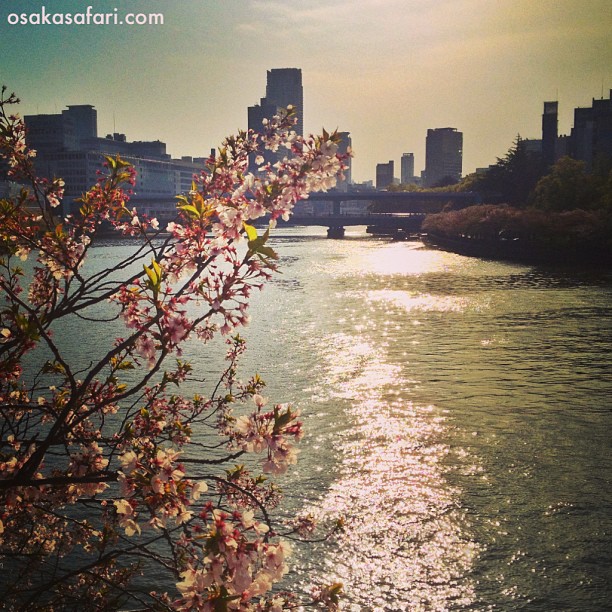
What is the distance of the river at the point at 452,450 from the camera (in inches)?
509

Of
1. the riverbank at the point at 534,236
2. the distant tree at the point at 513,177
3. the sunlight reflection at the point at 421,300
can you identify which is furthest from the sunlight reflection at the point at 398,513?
the distant tree at the point at 513,177

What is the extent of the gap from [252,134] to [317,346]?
78.9ft

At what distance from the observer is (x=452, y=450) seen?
62.2ft

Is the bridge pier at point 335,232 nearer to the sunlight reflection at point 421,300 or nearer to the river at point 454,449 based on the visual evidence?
the sunlight reflection at point 421,300

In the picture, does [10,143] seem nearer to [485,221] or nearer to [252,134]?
[252,134]

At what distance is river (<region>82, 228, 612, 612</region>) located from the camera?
12.9 meters

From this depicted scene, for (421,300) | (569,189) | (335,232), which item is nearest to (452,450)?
(421,300)

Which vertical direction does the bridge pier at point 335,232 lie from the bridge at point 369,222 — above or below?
below

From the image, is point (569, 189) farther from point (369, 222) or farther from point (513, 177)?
point (369, 222)

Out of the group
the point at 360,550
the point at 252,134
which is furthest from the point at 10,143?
the point at 360,550

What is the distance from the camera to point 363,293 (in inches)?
2060

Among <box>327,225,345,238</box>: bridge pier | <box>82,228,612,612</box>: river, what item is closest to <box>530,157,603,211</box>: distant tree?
<box>327,225,345,238</box>: bridge pier

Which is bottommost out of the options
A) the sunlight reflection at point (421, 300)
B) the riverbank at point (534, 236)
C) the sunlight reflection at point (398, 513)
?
the sunlight reflection at point (398, 513)

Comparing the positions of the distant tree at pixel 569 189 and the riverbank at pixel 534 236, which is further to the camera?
the distant tree at pixel 569 189
